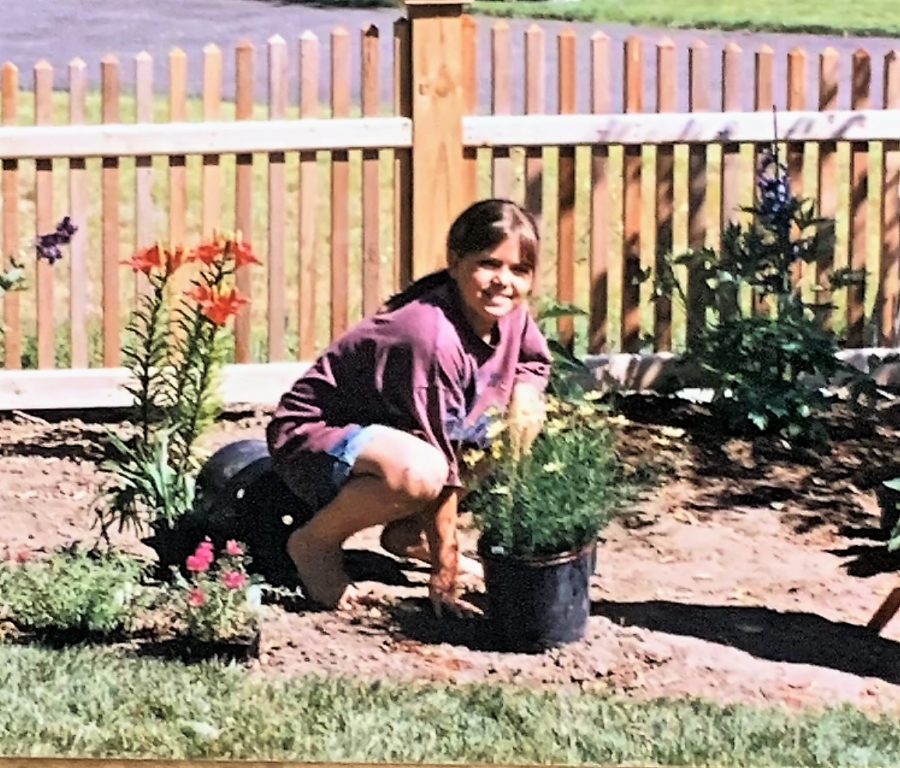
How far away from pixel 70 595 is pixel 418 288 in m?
0.69

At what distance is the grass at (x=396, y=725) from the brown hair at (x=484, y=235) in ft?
1.98

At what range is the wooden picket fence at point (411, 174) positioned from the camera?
3.37 m

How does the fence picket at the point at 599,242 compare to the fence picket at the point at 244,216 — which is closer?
the fence picket at the point at 244,216

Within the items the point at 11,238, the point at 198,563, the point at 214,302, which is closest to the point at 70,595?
the point at 198,563

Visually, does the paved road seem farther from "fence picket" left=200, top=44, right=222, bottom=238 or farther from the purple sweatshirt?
the purple sweatshirt

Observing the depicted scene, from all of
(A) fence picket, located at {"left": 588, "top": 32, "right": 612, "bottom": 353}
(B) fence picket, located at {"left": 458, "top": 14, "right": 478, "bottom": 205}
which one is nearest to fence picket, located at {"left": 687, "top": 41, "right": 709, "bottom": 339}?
→ (A) fence picket, located at {"left": 588, "top": 32, "right": 612, "bottom": 353}

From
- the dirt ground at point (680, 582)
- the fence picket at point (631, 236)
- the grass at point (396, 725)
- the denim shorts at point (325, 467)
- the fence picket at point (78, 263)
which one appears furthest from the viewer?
the fence picket at point (631, 236)

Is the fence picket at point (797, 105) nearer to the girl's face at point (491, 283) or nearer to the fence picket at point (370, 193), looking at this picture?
the girl's face at point (491, 283)

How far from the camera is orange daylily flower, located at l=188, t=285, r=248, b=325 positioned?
3.36 meters

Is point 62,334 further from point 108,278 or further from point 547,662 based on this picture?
point 547,662

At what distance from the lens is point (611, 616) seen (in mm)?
3266

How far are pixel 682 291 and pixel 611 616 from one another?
602 mm

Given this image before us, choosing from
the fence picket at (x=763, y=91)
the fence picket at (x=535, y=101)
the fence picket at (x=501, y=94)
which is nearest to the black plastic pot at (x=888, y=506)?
the fence picket at (x=763, y=91)

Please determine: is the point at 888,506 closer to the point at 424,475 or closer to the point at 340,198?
the point at 424,475
